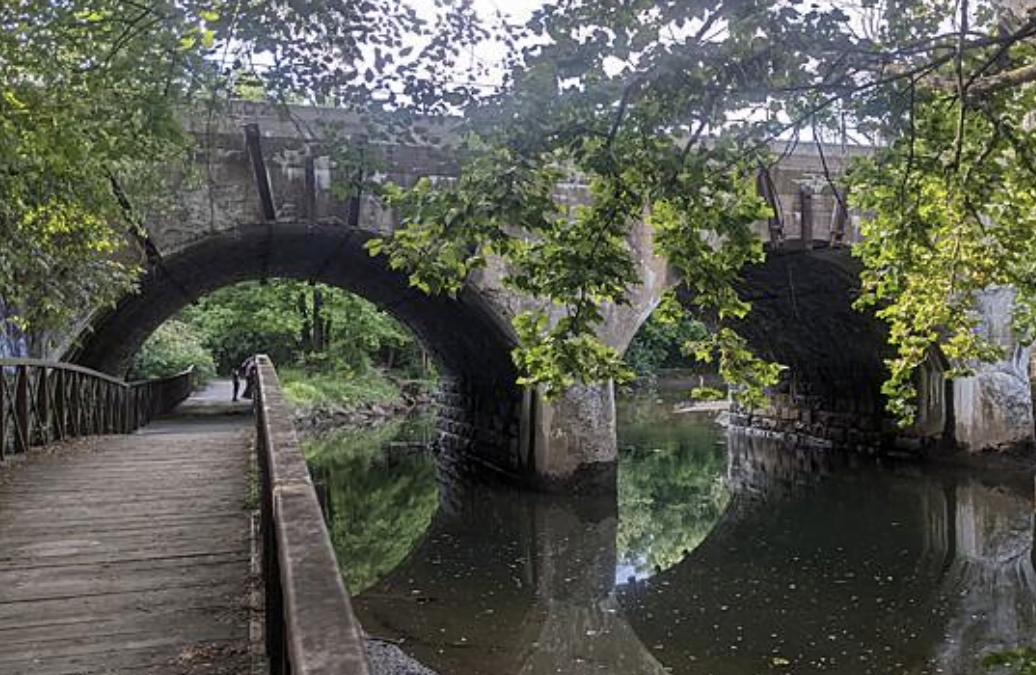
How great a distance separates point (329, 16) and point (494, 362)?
11.7 metres

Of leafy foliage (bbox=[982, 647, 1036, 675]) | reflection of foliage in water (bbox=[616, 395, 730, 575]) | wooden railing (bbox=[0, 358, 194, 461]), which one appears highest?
wooden railing (bbox=[0, 358, 194, 461])

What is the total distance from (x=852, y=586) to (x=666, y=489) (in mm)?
6502

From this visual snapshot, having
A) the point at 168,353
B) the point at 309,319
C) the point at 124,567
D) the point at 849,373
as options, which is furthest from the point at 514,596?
the point at 309,319

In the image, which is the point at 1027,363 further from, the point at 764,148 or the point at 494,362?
the point at 764,148

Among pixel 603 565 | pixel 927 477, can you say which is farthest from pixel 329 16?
pixel 927 477

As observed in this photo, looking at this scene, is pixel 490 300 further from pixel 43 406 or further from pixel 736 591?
pixel 43 406

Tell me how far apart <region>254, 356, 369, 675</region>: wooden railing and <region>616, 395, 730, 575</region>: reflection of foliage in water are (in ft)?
25.2

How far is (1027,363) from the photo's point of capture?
49.6 ft

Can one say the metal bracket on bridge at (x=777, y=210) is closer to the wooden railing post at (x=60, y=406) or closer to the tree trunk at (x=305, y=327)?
the wooden railing post at (x=60, y=406)

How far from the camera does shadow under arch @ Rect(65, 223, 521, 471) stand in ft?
40.9

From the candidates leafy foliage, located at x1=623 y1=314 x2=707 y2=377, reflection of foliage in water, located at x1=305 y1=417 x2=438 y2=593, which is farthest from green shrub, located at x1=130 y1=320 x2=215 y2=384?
leafy foliage, located at x1=623 y1=314 x2=707 y2=377

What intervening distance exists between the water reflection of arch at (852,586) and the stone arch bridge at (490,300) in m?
2.25

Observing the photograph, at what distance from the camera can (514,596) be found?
8.94 m

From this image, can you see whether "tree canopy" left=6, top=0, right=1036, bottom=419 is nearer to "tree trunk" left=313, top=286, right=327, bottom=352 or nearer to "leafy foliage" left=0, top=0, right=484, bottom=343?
"leafy foliage" left=0, top=0, right=484, bottom=343
